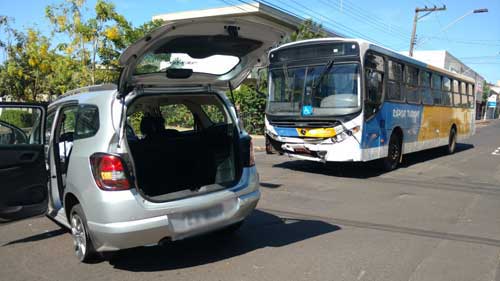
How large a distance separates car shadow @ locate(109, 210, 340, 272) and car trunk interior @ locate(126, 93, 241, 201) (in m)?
0.69

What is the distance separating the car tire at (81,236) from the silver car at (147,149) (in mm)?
14

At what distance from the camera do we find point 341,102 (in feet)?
31.9

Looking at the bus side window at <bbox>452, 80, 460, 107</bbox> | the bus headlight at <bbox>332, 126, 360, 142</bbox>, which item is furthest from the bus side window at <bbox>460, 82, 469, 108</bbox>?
the bus headlight at <bbox>332, 126, 360, 142</bbox>

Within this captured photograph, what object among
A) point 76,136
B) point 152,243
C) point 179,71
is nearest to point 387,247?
point 152,243

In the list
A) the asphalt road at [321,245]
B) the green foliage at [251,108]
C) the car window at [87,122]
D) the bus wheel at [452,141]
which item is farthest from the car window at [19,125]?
the green foliage at [251,108]

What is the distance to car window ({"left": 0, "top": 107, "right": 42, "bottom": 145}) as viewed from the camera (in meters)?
4.84

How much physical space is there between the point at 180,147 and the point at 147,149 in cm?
43

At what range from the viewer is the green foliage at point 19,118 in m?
4.89

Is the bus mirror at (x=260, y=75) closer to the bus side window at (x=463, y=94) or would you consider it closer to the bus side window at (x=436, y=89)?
the bus side window at (x=436, y=89)

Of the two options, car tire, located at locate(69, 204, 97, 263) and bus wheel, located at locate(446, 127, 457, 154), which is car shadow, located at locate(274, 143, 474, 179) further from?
car tire, located at locate(69, 204, 97, 263)

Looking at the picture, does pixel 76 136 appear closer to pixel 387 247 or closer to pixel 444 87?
pixel 387 247

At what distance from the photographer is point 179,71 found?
181 inches

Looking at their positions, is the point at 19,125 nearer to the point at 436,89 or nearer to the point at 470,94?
the point at 436,89

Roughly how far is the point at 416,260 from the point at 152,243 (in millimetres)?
2761
